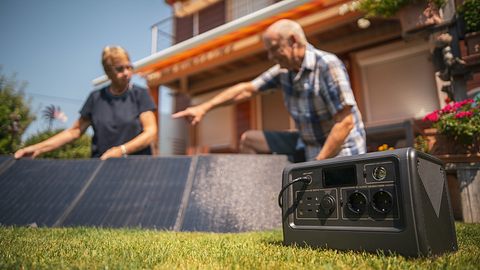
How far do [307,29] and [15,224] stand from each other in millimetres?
5190

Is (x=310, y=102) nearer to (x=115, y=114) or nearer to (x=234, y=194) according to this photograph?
(x=234, y=194)

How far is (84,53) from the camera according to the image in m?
7.05

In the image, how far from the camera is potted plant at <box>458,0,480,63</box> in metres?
2.65

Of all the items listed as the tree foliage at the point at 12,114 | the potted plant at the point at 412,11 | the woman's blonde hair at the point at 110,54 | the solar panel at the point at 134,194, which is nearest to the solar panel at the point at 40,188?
the solar panel at the point at 134,194

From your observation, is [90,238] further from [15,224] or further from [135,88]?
[135,88]

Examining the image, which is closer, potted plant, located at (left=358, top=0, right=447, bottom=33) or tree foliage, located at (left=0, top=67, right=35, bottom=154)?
potted plant, located at (left=358, top=0, right=447, bottom=33)

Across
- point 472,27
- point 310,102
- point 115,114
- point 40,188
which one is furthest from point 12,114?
point 472,27

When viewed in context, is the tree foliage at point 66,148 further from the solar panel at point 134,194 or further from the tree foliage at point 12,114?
the solar panel at point 134,194

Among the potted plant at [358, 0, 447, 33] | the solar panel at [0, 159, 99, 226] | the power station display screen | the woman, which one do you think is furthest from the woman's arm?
the potted plant at [358, 0, 447, 33]

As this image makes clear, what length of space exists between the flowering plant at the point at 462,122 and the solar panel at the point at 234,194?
1346 millimetres

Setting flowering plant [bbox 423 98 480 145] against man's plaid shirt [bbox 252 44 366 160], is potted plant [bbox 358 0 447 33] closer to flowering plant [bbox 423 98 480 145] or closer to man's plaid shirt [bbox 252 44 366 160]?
flowering plant [bbox 423 98 480 145]

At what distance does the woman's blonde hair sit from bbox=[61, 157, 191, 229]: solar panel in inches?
39.6

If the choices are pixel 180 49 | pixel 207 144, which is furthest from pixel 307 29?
pixel 207 144

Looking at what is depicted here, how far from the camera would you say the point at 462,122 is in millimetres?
2373
